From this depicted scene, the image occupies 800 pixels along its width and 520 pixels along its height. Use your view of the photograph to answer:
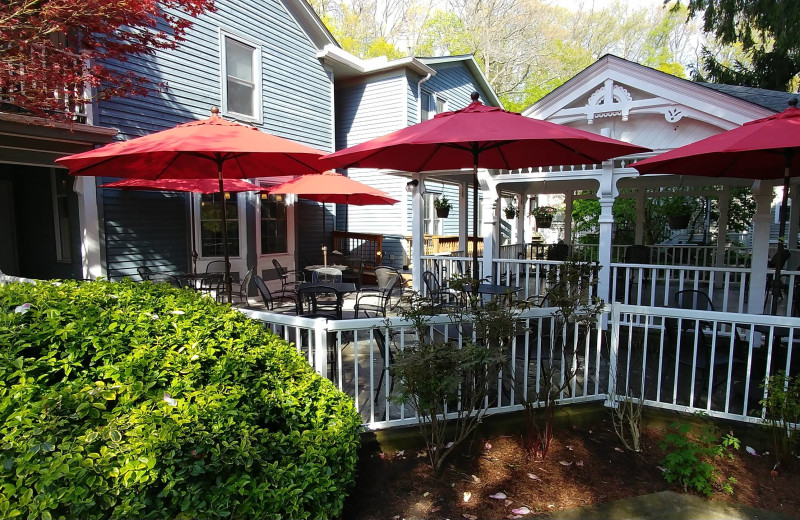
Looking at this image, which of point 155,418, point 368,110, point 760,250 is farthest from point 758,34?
point 155,418

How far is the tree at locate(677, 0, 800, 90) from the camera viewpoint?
401 inches

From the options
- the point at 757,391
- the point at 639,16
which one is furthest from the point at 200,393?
the point at 639,16

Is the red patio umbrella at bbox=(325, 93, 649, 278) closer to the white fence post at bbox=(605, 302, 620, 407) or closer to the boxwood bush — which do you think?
the white fence post at bbox=(605, 302, 620, 407)

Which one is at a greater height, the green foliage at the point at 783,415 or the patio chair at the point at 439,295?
the patio chair at the point at 439,295

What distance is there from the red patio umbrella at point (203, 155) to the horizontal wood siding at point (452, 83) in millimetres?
8839

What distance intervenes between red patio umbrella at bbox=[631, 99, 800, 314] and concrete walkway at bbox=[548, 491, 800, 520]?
7.45 feet

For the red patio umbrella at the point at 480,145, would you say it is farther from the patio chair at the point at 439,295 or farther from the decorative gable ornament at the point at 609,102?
the decorative gable ornament at the point at 609,102

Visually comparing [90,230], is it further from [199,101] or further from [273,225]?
[273,225]

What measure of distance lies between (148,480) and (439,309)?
7.24ft

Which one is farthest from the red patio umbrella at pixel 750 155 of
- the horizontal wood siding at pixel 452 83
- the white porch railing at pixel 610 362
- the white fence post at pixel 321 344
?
the horizontal wood siding at pixel 452 83

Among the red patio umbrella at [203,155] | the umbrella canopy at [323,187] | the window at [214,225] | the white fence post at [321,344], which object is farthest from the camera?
the window at [214,225]

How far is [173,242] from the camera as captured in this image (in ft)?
27.0

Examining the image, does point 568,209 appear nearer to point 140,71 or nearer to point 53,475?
point 140,71

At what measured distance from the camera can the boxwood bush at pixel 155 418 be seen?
5.41ft
